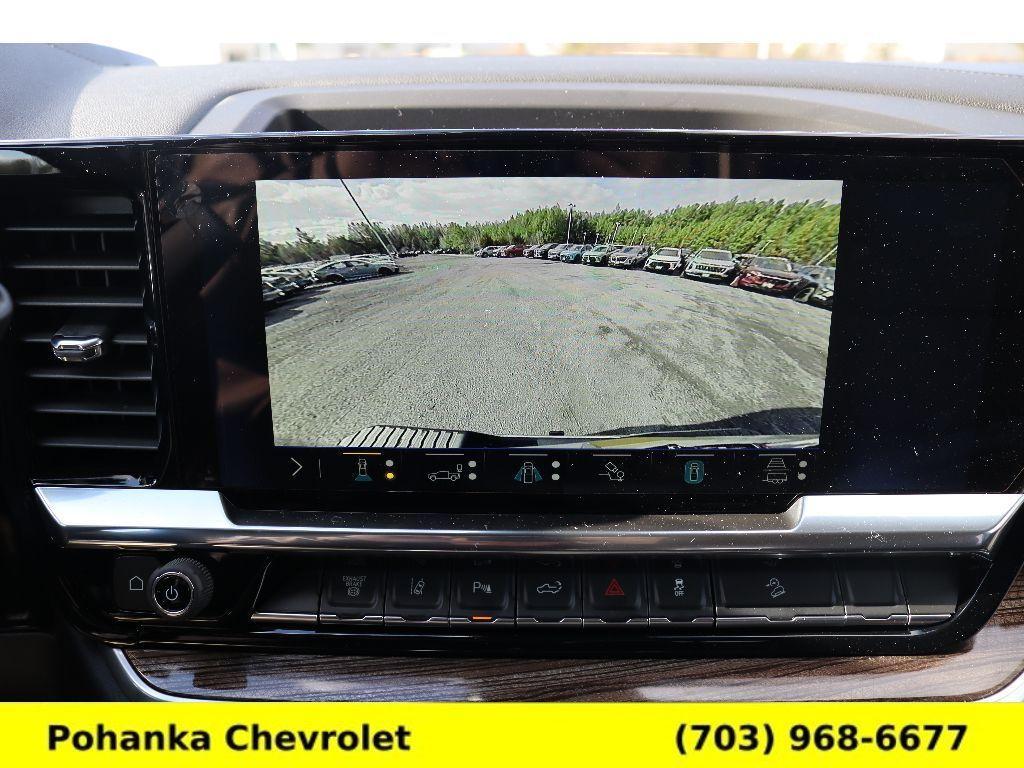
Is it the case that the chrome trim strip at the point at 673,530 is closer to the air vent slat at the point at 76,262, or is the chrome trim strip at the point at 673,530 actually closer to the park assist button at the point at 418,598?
the park assist button at the point at 418,598

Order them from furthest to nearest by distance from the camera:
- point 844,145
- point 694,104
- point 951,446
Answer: point 694,104 < point 951,446 < point 844,145

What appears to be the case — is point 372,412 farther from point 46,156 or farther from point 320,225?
point 46,156

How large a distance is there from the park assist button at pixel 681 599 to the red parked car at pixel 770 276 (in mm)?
352

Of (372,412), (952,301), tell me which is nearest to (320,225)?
(372,412)

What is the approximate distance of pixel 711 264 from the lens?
848 mm

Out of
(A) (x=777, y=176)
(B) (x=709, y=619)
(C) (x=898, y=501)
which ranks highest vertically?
(A) (x=777, y=176)

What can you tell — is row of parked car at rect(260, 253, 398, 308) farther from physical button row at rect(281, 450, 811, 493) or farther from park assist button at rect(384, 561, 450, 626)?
park assist button at rect(384, 561, 450, 626)

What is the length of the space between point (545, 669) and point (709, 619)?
0.23 metres

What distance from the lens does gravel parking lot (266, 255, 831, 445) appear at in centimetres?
86

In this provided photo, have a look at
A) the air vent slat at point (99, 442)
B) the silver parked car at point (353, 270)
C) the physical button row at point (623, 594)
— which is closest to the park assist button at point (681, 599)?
the physical button row at point (623, 594)

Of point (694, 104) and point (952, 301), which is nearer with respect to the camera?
point (952, 301)

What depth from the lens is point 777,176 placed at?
82 centimetres

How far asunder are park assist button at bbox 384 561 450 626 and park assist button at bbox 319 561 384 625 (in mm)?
14

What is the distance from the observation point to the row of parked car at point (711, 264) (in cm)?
84
